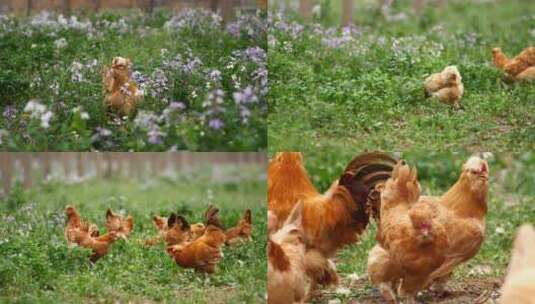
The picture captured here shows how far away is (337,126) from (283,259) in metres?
1.04

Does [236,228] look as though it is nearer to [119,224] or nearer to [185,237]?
[185,237]

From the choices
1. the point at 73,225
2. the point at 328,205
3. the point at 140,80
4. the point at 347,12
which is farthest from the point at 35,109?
the point at 347,12

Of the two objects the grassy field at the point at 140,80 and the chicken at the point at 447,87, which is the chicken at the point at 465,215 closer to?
the chicken at the point at 447,87

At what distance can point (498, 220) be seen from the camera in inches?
240

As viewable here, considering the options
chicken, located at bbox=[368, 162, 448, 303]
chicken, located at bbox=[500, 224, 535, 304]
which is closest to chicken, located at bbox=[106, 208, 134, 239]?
chicken, located at bbox=[368, 162, 448, 303]

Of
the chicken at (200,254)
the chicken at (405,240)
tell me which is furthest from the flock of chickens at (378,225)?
the chicken at (200,254)

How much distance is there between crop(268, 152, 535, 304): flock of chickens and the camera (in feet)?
15.0

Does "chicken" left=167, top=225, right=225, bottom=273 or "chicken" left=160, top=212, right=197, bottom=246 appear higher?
"chicken" left=160, top=212, right=197, bottom=246

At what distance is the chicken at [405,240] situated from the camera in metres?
4.52

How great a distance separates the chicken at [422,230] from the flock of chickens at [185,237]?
125 centimetres

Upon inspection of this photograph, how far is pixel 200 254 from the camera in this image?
218 inches

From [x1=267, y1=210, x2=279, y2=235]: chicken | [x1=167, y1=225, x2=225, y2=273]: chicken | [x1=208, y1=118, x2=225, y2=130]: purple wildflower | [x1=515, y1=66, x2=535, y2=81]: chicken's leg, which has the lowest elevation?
[x1=167, y1=225, x2=225, y2=273]: chicken

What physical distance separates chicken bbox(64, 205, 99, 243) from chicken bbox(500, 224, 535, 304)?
2.93m

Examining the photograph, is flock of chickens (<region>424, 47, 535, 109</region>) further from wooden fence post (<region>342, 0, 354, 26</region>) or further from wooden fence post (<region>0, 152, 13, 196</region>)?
wooden fence post (<region>0, 152, 13, 196</region>)
